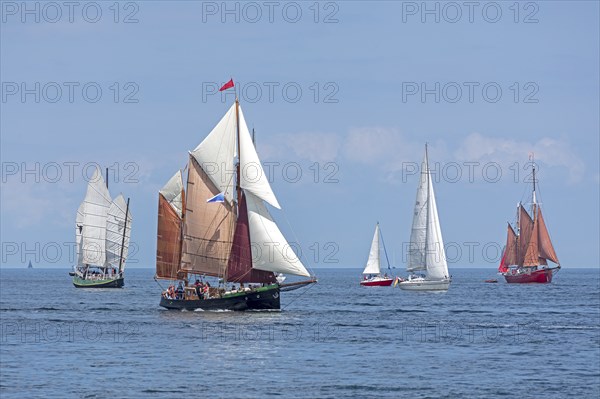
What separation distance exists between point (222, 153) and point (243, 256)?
8437 millimetres

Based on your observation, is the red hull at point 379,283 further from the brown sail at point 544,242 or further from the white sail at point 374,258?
the brown sail at point 544,242

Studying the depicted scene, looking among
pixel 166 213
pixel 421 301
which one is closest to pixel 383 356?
pixel 166 213

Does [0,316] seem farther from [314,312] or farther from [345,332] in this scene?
[345,332]

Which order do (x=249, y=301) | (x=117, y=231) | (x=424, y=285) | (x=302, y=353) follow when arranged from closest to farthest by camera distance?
1. (x=302, y=353)
2. (x=249, y=301)
3. (x=424, y=285)
4. (x=117, y=231)

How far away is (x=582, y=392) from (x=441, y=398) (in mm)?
6964

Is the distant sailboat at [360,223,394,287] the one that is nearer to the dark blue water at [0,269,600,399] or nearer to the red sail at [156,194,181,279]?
the dark blue water at [0,269,600,399]

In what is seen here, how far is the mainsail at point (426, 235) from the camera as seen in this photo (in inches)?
5217

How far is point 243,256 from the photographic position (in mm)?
88938

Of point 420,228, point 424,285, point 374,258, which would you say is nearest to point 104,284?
point 374,258

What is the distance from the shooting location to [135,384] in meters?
52.6

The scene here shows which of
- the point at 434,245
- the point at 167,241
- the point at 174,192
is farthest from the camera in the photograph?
the point at 434,245

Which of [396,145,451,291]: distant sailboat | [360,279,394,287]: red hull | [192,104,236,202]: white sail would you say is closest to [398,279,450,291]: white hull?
[396,145,451,291]: distant sailboat

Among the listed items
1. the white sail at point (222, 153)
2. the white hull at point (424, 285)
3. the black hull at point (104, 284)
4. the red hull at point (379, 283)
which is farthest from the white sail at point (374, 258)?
the white sail at point (222, 153)

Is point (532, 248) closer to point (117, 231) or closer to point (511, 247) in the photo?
point (511, 247)
